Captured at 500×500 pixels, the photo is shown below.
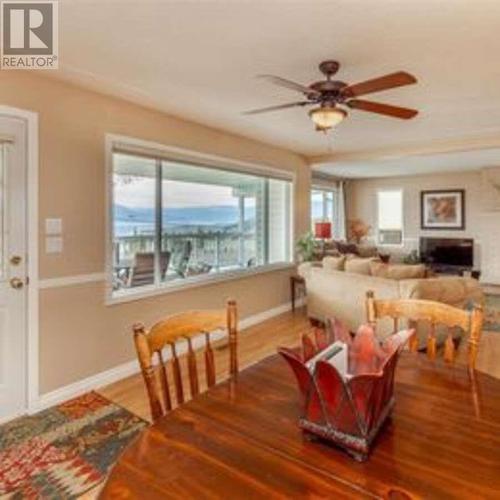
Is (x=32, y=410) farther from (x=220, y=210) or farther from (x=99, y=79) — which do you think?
(x=220, y=210)

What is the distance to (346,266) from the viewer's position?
184 inches

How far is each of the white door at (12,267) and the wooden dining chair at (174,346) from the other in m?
1.72

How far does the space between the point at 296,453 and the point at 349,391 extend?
0.65 ft

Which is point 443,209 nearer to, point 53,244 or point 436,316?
point 436,316

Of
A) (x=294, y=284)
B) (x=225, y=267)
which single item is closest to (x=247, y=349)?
(x=225, y=267)

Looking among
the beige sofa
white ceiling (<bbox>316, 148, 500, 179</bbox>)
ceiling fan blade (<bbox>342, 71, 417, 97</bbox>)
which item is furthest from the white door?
white ceiling (<bbox>316, 148, 500, 179</bbox>)

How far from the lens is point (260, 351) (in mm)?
4250

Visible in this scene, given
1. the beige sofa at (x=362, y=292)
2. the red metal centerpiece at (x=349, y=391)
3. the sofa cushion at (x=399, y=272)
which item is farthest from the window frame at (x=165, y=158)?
the red metal centerpiece at (x=349, y=391)

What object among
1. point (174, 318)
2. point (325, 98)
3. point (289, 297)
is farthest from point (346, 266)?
point (174, 318)

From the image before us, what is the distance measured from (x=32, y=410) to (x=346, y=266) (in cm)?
334

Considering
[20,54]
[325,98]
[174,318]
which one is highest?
[20,54]

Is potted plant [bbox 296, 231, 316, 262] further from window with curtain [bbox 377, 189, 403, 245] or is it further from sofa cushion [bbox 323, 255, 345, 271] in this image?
window with curtain [bbox 377, 189, 403, 245]

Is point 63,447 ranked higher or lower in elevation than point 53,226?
lower

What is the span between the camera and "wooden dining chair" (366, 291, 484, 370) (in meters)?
1.57
